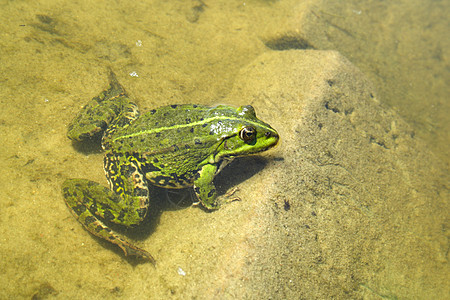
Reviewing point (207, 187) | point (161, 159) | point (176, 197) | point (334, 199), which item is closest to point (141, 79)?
point (161, 159)

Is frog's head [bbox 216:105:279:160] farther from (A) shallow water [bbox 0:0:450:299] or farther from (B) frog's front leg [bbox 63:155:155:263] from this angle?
(B) frog's front leg [bbox 63:155:155:263]

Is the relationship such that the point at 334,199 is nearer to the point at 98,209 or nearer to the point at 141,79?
the point at 98,209

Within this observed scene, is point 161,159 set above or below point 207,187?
above

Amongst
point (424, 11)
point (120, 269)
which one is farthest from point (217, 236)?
point (424, 11)

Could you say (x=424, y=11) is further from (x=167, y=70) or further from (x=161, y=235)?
(x=161, y=235)

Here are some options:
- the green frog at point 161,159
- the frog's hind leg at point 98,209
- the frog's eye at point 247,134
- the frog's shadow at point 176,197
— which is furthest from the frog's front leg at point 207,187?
the frog's hind leg at point 98,209
